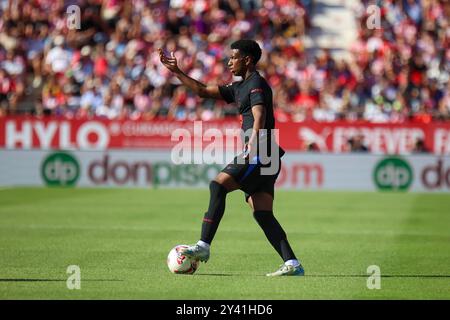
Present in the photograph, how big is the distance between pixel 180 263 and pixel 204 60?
20722 millimetres

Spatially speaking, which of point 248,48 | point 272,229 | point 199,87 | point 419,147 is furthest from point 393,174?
point 248,48

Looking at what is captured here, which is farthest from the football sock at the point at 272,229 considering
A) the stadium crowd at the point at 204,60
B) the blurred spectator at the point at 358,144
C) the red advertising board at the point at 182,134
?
the stadium crowd at the point at 204,60

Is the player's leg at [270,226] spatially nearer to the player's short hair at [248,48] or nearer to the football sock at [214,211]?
the football sock at [214,211]

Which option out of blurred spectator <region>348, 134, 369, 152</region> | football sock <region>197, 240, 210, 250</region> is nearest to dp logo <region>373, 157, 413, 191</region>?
blurred spectator <region>348, 134, 369, 152</region>

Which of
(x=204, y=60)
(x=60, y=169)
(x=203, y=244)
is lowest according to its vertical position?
(x=203, y=244)

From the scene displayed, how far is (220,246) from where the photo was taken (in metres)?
14.1

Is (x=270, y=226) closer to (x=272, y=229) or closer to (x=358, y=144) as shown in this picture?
(x=272, y=229)

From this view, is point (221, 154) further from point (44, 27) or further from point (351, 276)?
point (351, 276)

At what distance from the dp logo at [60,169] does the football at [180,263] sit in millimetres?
17437

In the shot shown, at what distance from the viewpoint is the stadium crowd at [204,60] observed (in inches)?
1146

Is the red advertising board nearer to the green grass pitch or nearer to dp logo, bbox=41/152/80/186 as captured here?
dp logo, bbox=41/152/80/186

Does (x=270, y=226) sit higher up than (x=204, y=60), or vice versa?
(x=204, y=60)

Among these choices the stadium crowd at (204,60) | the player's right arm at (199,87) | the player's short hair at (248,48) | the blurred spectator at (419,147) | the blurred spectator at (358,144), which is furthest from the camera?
the stadium crowd at (204,60)
